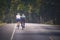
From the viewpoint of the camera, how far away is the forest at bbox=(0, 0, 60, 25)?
311 cm

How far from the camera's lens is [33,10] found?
3.21m

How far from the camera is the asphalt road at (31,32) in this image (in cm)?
308

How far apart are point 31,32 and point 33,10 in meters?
0.41

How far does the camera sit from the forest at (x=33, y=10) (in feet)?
10.2

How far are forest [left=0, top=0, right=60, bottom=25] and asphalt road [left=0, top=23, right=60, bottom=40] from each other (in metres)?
0.09

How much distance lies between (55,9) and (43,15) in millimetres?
253

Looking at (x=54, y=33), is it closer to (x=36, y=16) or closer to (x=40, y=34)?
(x=40, y=34)

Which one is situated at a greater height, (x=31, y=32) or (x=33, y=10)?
(x=33, y=10)

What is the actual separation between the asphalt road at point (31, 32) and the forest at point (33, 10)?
0.30ft

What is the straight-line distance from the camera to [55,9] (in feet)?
10.6

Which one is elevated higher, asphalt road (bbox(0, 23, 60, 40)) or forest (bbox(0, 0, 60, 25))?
forest (bbox(0, 0, 60, 25))

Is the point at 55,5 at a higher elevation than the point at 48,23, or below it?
higher

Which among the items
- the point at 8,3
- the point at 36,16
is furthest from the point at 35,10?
the point at 8,3

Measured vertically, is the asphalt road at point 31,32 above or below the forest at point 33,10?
below
